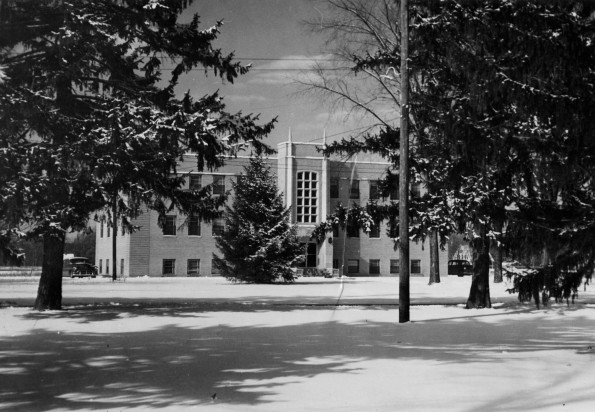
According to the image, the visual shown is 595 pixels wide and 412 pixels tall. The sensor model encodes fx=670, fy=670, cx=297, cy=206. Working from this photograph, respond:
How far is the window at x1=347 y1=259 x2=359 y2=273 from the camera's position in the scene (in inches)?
2496

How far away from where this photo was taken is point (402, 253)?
17.1 metres

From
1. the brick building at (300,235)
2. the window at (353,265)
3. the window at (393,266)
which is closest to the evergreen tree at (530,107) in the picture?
the brick building at (300,235)

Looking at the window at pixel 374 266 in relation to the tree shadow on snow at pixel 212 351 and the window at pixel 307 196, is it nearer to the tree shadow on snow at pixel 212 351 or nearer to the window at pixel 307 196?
the window at pixel 307 196

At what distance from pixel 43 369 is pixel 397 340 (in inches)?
258

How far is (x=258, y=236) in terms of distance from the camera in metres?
42.8

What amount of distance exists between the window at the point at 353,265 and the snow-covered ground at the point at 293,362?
44991 mm

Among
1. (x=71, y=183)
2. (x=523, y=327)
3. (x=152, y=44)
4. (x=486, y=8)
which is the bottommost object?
(x=523, y=327)

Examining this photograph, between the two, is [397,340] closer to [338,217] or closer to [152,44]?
[338,217]

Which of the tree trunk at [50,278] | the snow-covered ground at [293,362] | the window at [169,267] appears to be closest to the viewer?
the snow-covered ground at [293,362]

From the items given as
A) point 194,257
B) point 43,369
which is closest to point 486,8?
point 43,369

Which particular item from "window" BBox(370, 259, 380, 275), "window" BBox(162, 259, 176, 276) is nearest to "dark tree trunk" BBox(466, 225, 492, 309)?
"window" BBox(162, 259, 176, 276)

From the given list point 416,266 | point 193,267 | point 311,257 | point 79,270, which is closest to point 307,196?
point 311,257

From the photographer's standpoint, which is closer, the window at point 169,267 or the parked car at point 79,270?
the parked car at point 79,270

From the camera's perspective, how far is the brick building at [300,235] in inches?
2329
